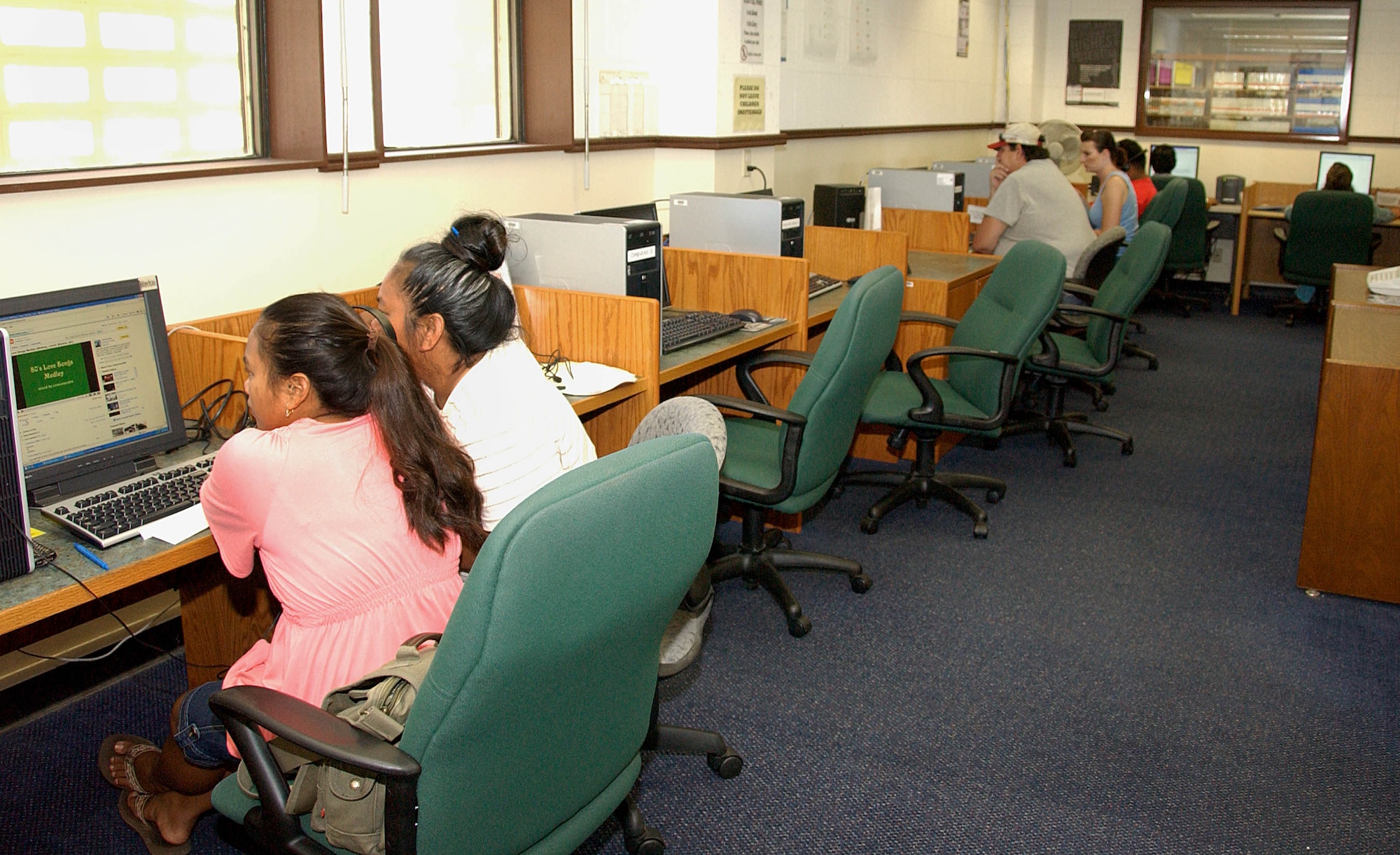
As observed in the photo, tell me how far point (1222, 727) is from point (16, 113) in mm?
2962

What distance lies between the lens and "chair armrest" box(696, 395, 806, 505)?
9.02ft

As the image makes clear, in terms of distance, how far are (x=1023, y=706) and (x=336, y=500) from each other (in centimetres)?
171

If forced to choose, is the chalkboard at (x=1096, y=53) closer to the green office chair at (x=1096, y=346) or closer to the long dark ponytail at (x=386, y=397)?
the green office chair at (x=1096, y=346)

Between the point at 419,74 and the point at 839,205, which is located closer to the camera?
the point at 419,74

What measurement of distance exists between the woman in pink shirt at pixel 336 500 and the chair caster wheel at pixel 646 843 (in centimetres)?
61

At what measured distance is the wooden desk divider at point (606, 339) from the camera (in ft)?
9.35

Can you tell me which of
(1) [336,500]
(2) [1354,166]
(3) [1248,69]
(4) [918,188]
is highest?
(3) [1248,69]

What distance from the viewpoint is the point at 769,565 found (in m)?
3.13

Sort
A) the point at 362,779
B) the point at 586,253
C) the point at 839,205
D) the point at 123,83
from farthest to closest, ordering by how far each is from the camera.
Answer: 1. the point at 839,205
2. the point at 586,253
3. the point at 123,83
4. the point at 362,779

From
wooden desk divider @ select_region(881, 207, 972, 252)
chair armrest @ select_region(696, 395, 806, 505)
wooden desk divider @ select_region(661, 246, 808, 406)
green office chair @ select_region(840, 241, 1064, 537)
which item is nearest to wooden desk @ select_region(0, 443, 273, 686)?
chair armrest @ select_region(696, 395, 806, 505)

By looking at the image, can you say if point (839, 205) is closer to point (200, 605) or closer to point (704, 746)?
point (704, 746)

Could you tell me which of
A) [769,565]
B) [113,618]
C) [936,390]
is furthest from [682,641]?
[936,390]

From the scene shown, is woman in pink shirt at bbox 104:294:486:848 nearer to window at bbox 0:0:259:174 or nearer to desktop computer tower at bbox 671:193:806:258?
window at bbox 0:0:259:174

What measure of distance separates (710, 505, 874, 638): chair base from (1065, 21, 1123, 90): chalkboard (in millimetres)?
6273
